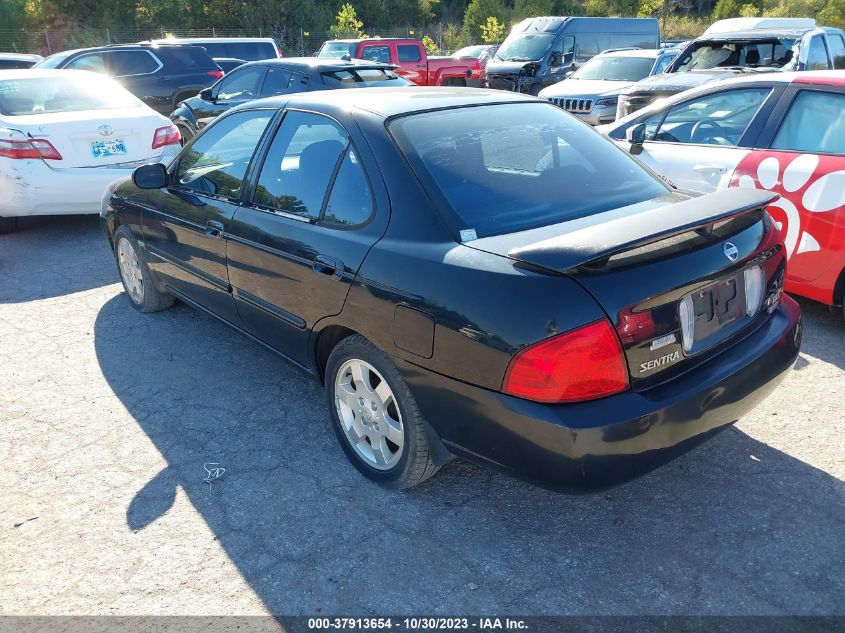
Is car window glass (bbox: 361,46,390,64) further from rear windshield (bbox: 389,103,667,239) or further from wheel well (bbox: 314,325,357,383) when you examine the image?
wheel well (bbox: 314,325,357,383)

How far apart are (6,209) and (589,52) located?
1422 centimetres

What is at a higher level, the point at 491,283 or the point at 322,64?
the point at 322,64

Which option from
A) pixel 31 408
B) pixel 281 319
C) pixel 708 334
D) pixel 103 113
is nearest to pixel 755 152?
pixel 708 334

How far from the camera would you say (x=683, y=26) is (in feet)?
133

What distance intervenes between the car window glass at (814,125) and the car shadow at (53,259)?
537cm

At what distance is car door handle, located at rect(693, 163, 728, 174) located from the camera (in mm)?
4762

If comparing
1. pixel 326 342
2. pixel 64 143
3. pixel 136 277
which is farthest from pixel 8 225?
pixel 326 342

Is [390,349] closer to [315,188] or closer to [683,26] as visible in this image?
[315,188]

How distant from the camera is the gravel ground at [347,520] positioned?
2.49 metres

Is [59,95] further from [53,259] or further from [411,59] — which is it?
[411,59]

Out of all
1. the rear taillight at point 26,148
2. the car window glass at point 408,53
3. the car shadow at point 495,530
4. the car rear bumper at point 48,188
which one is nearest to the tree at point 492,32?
the car window glass at point 408,53

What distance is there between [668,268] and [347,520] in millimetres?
1627

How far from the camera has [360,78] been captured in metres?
9.60

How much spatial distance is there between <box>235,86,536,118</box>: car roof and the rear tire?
508cm
